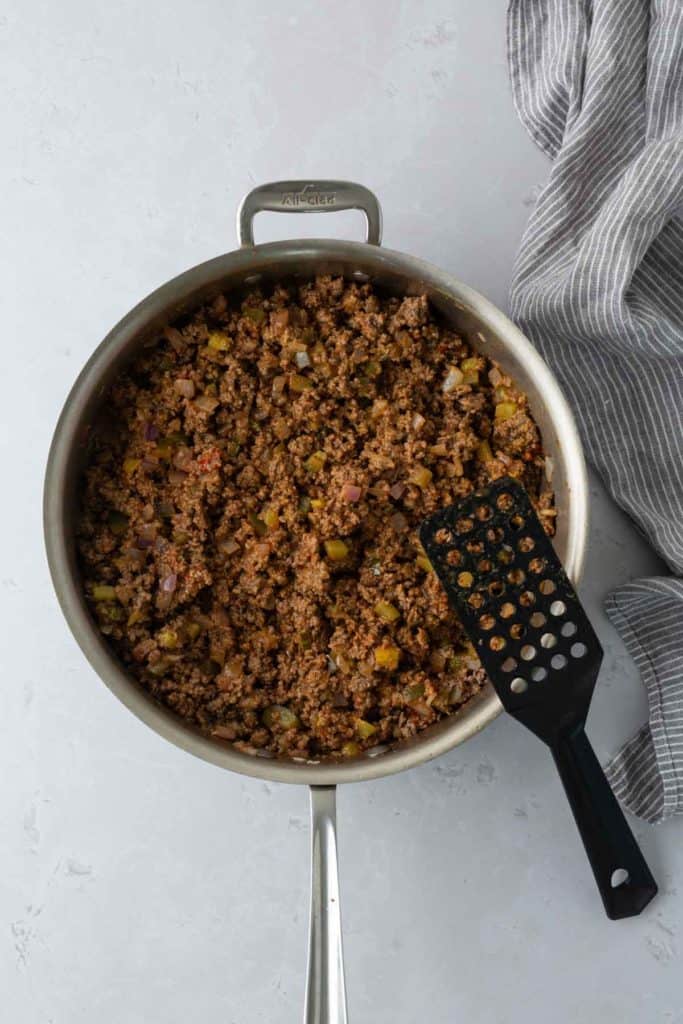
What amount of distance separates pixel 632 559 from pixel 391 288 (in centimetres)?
65

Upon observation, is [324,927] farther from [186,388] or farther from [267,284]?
[267,284]

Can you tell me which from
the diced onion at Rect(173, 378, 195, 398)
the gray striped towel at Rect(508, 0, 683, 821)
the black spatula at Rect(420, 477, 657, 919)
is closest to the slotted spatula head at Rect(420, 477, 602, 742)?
the black spatula at Rect(420, 477, 657, 919)

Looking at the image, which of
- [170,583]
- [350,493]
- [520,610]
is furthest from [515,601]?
[170,583]

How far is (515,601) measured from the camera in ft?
A: 4.74

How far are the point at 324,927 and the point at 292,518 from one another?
2.01 feet

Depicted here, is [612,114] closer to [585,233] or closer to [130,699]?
[585,233]

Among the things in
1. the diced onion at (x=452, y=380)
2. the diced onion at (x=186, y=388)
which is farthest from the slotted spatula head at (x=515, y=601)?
the diced onion at (x=186, y=388)

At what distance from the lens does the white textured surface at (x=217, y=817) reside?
1.73 metres

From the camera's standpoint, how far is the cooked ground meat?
5.10 feet

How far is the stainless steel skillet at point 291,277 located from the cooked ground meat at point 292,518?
5cm

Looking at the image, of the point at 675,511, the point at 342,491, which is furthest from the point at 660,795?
the point at 342,491

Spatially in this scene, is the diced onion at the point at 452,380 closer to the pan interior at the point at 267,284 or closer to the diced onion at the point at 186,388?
the pan interior at the point at 267,284

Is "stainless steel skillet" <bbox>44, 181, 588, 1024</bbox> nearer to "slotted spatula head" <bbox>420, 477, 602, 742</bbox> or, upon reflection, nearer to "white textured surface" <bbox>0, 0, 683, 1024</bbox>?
"slotted spatula head" <bbox>420, 477, 602, 742</bbox>

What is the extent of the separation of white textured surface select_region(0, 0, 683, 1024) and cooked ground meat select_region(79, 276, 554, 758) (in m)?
0.23
